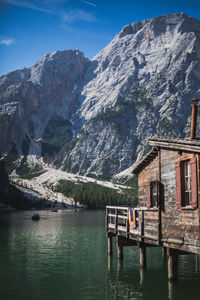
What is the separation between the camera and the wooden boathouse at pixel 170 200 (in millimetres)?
21078

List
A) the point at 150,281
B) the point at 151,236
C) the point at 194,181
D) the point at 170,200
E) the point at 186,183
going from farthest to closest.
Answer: the point at 150,281, the point at 151,236, the point at 170,200, the point at 186,183, the point at 194,181

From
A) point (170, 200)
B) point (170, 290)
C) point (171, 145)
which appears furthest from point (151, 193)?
point (170, 290)

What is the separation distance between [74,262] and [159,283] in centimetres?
1216

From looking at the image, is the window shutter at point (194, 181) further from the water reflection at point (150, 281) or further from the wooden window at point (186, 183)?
the water reflection at point (150, 281)

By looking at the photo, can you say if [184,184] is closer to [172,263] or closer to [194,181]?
[194,181]

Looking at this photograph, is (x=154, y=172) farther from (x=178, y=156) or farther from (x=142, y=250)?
(x=142, y=250)

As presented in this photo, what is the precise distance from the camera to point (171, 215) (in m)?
→ 24.2

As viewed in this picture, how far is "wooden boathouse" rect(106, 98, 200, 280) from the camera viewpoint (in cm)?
2108

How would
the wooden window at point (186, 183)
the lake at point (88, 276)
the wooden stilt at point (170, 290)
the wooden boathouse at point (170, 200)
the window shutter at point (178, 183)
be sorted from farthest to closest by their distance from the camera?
the lake at point (88, 276), the wooden stilt at point (170, 290), the window shutter at point (178, 183), the wooden window at point (186, 183), the wooden boathouse at point (170, 200)

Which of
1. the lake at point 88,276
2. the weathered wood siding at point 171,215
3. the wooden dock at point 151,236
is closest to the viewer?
the weathered wood siding at point 171,215

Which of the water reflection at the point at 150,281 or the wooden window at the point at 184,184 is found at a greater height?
the wooden window at the point at 184,184

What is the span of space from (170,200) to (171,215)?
1086mm

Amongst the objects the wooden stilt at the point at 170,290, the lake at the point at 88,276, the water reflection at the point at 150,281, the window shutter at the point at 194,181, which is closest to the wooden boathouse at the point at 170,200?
the window shutter at the point at 194,181

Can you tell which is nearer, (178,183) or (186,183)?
(186,183)
